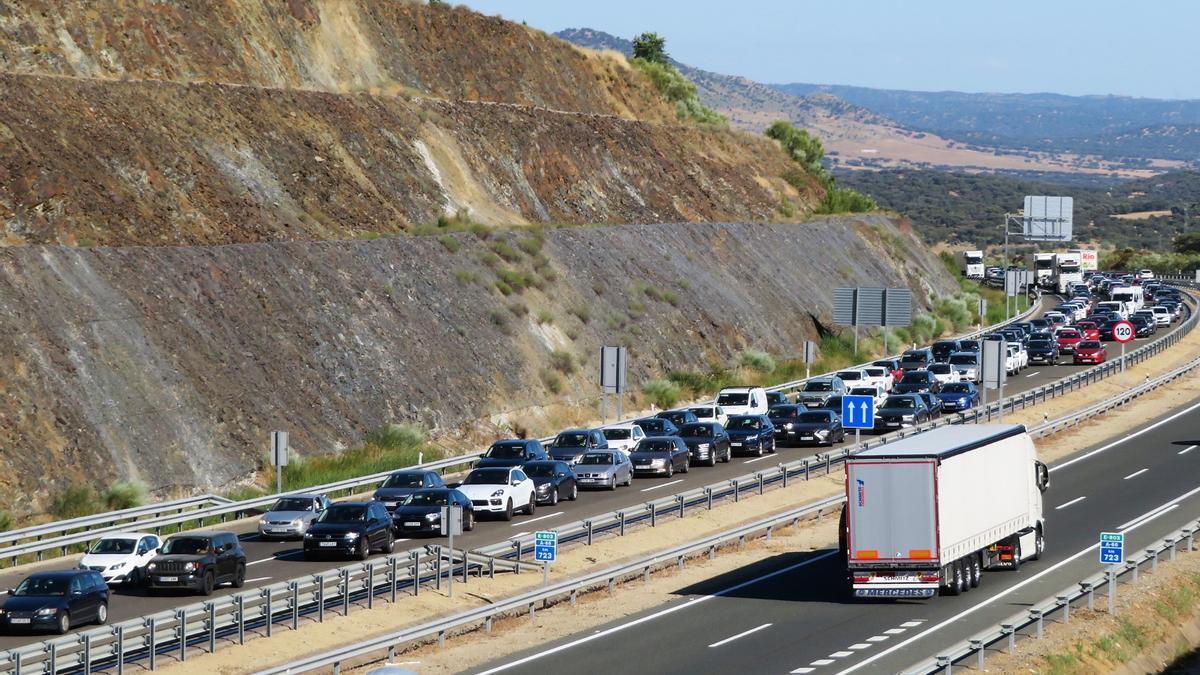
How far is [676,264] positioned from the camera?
264ft

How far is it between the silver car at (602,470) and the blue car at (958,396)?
17739mm

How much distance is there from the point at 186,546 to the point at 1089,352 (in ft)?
186

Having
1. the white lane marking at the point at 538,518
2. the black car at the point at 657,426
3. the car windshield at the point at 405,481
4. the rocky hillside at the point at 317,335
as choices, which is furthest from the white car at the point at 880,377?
the car windshield at the point at 405,481

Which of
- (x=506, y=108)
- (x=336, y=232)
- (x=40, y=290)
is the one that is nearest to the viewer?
(x=40, y=290)

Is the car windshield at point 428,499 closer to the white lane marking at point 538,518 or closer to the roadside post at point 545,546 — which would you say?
the white lane marking at point 538,518

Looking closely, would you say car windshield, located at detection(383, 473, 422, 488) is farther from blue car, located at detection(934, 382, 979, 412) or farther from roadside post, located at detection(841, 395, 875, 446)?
blue car, located at detection(934, 382, 979, 412)

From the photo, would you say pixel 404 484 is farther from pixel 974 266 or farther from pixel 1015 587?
pixel 974 266

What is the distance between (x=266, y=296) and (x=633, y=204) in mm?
32915

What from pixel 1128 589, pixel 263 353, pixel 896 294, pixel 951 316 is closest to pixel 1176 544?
pixel 1128 589

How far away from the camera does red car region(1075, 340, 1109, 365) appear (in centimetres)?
8269

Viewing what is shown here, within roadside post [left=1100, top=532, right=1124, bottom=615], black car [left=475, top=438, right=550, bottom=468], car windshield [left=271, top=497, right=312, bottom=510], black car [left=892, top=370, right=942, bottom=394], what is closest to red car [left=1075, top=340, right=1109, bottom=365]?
black car [left=892, top=370, right=942, bottom=394]

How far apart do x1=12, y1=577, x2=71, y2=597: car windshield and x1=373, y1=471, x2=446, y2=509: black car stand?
1373cm

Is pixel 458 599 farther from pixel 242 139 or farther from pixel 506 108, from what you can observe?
pixel 506 108

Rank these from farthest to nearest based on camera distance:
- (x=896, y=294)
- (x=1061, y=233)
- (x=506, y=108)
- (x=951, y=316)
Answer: (x=1061, y=233)
(x=951, y=316)
(x=506, y=108)
(x=896, y=294)
